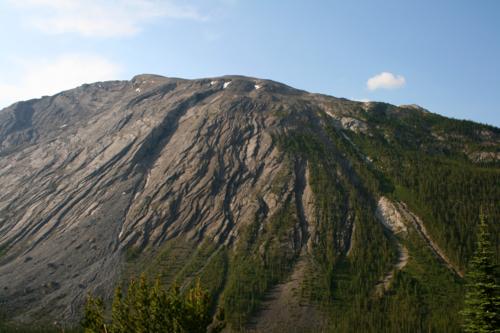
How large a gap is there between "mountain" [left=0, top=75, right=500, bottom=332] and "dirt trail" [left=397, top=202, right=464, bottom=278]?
0.45 m

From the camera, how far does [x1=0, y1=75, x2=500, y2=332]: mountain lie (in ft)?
414

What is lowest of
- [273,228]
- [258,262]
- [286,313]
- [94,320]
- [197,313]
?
[286,313]

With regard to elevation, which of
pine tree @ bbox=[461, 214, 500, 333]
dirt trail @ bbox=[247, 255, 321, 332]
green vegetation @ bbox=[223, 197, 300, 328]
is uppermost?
pine tree @ bbox=[461, 214, 500, 333]

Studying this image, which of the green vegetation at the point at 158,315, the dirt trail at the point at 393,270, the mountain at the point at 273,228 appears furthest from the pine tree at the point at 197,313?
the dirt trail at the point at 393,270

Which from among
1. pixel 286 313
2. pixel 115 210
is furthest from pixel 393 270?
pixel 115 210

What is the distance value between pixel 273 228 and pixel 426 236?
49298mm

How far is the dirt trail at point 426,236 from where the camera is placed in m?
135

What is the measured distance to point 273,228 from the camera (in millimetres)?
156125

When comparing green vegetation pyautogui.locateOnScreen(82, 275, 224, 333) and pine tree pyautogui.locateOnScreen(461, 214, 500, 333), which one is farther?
green vegetation pyautogui.locateOnScreen(82, 275, 224, 333)

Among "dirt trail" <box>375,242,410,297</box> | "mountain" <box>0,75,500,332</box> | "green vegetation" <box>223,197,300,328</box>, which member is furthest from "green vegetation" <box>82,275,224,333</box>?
"dirt trail" <box>375,242,410,297</box>

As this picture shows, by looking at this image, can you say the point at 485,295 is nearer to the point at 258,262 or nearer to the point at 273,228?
the point at 258,262

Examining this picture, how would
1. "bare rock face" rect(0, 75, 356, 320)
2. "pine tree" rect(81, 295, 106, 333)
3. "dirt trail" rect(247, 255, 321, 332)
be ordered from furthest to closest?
"bare rock face" rect(0, 75, 356, 320), "dirt trail" rect(247, 255, 321, 332), "pine tree" rect(81, 295, 106, 333)

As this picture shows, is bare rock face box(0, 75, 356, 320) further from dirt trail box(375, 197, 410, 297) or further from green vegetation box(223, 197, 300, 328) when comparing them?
dirt trail box(375, 197, 410, 297)

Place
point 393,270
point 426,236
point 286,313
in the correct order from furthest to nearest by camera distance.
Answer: point 426,236, point 393,270, point 286,313
